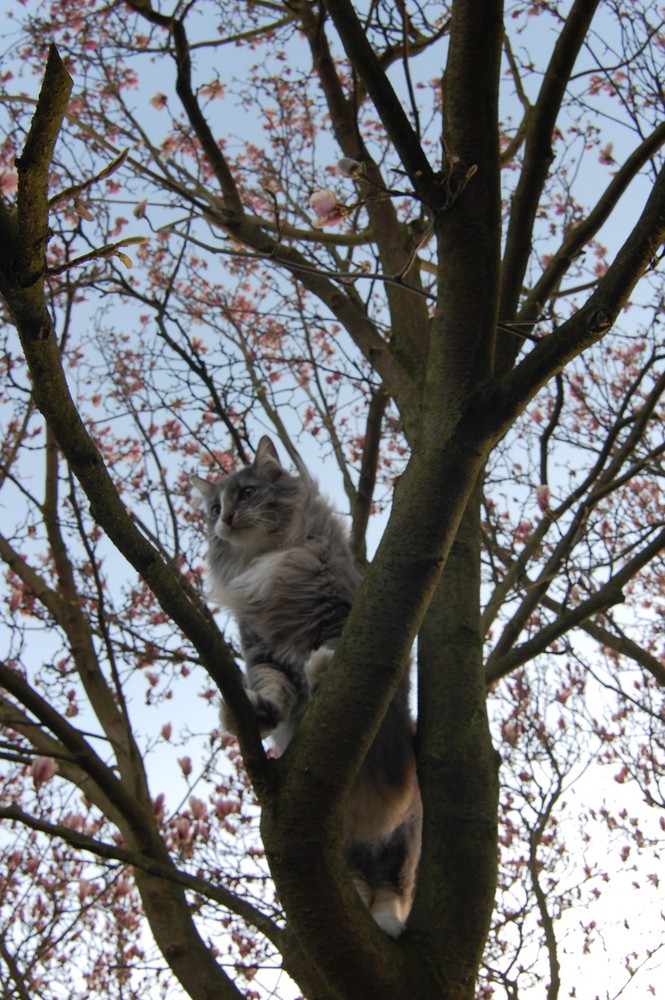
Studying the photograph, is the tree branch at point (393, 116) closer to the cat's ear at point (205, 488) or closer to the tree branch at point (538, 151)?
the tree branch at point (538, 151)

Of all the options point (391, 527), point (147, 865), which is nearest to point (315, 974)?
point (147, 865)

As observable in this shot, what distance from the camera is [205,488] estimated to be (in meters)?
4.14

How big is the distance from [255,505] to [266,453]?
0.40 m

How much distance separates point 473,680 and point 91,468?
51.2 inches

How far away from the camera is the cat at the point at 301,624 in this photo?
277cm

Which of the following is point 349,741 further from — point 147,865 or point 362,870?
point 362,870

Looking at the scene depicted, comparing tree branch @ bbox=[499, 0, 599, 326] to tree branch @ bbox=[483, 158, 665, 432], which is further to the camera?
tree branch @ bbox=[499, 0, 599, 326]

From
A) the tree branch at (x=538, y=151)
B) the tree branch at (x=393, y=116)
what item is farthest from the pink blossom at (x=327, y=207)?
the tree branch at (x=538, y=151)

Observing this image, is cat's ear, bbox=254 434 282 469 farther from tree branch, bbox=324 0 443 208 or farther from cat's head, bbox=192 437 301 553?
tree branch, bbox=324 0 443 208

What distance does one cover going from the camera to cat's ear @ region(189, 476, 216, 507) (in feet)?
13.3

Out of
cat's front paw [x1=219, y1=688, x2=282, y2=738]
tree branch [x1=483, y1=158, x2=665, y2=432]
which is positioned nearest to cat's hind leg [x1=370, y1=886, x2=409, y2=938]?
cat's front paw [x1=219, y1=688, x2=282, y2=738]

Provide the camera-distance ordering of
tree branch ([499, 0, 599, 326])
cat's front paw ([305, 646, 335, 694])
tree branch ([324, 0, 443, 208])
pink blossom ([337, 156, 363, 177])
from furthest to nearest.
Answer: tree branch ([499, 0, 599, 326]), cat's front paw ([305, 646, 335, 694]), pink blossom ([337, 156, 363, 177]), tree branch ([324, 0, 443, 208])

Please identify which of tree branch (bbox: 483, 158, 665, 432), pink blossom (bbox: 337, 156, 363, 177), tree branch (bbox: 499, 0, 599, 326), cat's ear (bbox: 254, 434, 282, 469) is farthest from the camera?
cat's ear (bbox: 254, 434, 282, 469)

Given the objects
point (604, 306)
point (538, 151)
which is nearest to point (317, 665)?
point (604, 306)
